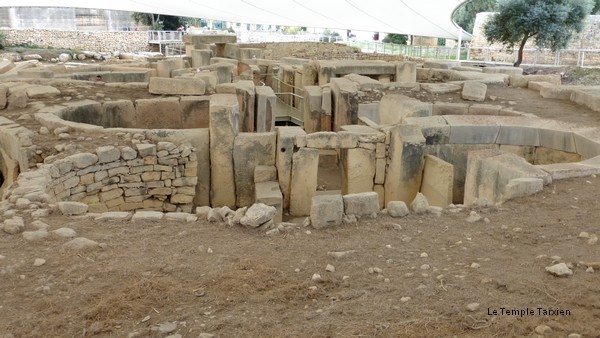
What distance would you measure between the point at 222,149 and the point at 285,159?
3.29 feet

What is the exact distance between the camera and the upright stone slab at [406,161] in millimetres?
7891

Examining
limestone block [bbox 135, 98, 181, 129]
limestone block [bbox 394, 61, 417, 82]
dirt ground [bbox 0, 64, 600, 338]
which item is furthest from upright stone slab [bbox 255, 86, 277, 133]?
dirt ground [bbox 0, 64, 600, 338]

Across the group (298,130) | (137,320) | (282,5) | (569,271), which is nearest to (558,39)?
(282,5)

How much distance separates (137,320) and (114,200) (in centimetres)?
407

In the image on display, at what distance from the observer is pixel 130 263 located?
4.34 m

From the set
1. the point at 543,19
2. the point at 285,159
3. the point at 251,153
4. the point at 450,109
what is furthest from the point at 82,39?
the point at 285,159

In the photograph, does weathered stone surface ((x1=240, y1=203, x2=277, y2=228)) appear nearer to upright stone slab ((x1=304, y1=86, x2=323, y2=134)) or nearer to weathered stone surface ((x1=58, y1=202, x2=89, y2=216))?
weathered stone surface ((x1=58, y1=202, x2=89, y2=216))

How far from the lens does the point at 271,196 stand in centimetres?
776

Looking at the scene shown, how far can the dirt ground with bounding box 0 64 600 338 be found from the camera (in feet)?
11.3

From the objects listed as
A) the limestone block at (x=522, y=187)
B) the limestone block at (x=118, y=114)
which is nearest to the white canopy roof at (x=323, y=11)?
the limestone block at (x=118, y=114)

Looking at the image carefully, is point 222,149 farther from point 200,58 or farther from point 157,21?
point 157,21

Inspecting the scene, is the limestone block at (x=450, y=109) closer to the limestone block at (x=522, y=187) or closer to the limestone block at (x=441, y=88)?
the limestone block at (x=441, y=88)

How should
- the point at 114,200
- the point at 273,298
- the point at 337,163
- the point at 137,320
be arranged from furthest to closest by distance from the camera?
the point at 337,163 → the point at 114,200 → the point at 273,298 → the point at 137,320

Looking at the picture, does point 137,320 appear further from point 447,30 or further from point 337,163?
point 447,30
